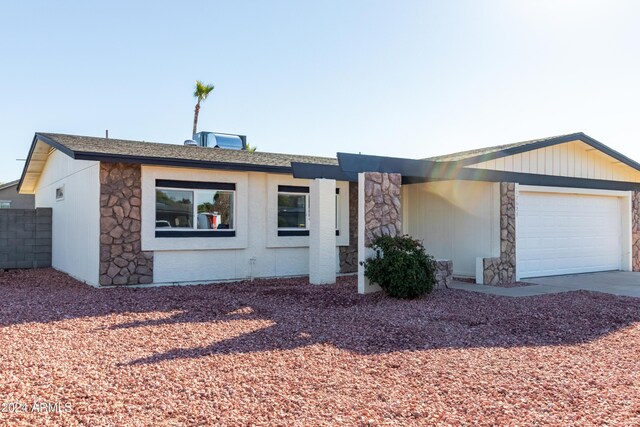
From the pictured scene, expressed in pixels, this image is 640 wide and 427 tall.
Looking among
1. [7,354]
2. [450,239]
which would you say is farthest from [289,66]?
[7,354]

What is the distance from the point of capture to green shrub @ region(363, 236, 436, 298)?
29.0 ft

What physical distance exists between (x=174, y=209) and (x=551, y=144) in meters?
9.05

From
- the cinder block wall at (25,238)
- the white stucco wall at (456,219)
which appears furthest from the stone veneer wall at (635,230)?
the cinder block wall at (25,238)

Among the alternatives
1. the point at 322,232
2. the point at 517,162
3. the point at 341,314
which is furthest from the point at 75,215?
the point at 517,162

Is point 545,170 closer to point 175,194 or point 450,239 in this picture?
point 450,239

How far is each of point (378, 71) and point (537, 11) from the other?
15.3 ft

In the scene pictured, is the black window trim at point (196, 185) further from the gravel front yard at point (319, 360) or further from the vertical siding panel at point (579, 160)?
the vertical siding panel at point (579, 160)

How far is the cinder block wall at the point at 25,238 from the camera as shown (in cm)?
1459

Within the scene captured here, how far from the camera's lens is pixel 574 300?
9.05 m

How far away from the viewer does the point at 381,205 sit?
992cm

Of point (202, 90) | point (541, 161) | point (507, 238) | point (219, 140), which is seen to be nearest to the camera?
point (507, 238)

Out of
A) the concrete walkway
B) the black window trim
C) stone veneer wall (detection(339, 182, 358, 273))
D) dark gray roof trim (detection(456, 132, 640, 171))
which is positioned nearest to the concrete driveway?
the concrete walkway

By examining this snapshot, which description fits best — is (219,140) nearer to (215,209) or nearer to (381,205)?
(215,209)

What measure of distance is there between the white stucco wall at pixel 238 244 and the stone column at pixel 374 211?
10.2 ft
